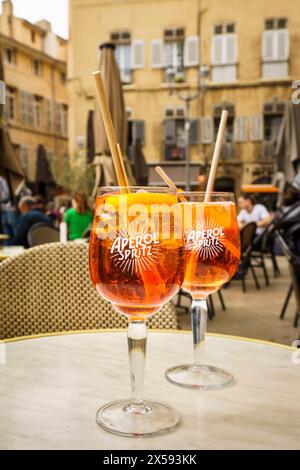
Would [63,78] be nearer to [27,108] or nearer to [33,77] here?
[33,77]

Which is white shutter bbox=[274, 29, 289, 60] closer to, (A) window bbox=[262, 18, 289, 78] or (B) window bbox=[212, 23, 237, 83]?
(A) window bbox=[262, 18, 289, 78]

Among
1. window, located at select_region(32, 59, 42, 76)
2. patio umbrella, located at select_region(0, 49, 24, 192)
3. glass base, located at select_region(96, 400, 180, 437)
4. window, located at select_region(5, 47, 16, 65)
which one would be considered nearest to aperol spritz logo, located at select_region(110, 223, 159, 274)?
glass base, located at select_region(96, 400, 180, 437)

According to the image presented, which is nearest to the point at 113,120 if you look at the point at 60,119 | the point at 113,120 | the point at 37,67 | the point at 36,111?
the point at 113,120

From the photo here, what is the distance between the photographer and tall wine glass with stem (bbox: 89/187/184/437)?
630 millimetres

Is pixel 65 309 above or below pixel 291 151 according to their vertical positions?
below

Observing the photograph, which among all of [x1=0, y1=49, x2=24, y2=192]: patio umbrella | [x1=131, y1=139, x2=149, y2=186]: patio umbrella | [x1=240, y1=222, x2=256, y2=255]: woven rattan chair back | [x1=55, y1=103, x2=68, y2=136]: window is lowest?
[x1=240, y1=222, x2=256, y2=255]: woven rattan chair back

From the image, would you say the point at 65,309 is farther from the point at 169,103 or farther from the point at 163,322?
the point at 169,103

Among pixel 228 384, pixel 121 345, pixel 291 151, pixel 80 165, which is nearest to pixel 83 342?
pixel 121 345

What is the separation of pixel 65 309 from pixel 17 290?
0.15 metres

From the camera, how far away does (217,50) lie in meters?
17.5

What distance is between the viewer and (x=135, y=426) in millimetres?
616

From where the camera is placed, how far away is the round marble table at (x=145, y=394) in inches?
23.3

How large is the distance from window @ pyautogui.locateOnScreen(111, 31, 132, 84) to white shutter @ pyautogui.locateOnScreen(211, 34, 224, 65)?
3.03 m

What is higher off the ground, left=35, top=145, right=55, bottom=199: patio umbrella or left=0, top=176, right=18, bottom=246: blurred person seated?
left=35, top=145, right=55, bottom=199: patio umbrella
